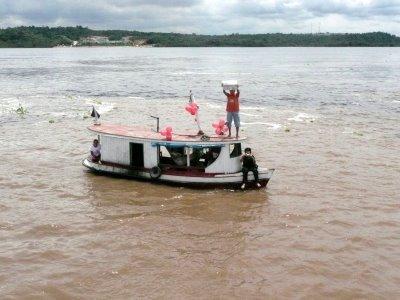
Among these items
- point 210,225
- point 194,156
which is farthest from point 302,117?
point 210,225

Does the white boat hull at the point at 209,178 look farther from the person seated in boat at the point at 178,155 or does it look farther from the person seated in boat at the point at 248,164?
the person seated in boat at the point at 178,155

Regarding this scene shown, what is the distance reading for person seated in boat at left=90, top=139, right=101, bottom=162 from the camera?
71.8ft

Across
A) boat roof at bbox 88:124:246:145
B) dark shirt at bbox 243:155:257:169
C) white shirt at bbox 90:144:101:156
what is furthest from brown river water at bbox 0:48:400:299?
boat roof at bbox 88:124:246:145

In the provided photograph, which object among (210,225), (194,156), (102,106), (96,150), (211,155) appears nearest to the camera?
(210,225)

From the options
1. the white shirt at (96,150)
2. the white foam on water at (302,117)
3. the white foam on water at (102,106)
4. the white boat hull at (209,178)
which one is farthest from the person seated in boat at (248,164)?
the white foam on water at (102,106)

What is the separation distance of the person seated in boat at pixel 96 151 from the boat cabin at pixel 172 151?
280 millimetres

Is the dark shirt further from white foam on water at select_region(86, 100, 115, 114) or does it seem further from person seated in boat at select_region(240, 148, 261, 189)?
white foam on water at select_region(86, 100, 115, 114)

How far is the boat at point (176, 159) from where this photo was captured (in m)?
19.8

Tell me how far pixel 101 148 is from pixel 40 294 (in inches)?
406

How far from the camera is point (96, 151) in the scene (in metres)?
21.9

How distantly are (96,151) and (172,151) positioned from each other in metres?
3.71

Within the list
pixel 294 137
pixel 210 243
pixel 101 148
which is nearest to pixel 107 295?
pixel 210 243

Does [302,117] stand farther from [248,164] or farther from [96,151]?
[96,151]

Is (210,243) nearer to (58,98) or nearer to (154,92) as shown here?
(58,98)
